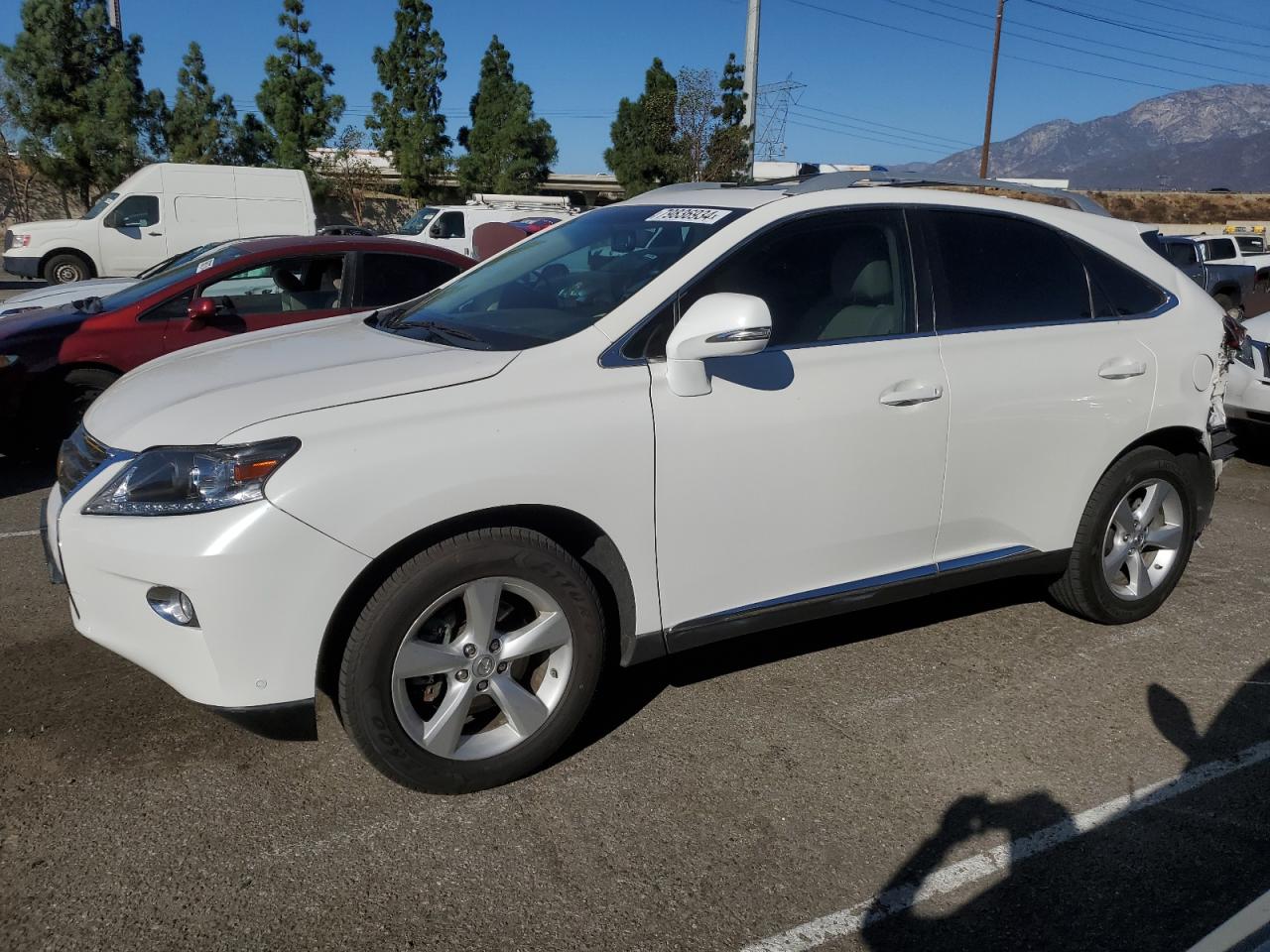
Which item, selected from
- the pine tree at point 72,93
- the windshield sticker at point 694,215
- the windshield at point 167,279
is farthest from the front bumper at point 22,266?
the windshield sticker at point 694,215

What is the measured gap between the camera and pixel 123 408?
3.27 metres

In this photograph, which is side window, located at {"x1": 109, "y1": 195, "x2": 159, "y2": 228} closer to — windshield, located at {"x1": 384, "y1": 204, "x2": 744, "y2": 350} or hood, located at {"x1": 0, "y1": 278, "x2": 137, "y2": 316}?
hood, located at {"x1": 0, "y1": 278, "x2": 137, "y2": 316}

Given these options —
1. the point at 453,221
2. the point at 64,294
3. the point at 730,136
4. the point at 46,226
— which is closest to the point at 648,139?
the point at 730,136

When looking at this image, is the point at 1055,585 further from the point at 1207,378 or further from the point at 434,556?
the point at 434,556

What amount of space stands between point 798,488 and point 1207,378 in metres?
2.20

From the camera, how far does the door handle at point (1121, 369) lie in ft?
13.5

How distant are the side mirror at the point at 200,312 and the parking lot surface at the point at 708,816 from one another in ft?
9.36

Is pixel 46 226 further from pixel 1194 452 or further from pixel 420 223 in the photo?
pixel 1194 452

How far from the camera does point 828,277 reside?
3678 millimetres

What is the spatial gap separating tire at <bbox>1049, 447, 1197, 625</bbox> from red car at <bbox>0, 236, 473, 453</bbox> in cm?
482

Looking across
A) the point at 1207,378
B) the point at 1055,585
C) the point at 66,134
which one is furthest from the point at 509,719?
the point at 66,134

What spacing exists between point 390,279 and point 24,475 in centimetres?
269

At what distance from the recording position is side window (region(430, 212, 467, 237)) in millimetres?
23297

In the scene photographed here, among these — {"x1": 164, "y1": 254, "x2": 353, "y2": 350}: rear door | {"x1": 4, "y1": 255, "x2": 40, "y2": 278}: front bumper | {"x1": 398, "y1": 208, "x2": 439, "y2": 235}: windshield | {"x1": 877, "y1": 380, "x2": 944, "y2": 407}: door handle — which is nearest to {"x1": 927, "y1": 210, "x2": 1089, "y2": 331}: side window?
{"x1": 877, "y1": 380, "x2": 944, "y2": 407}: door handle
